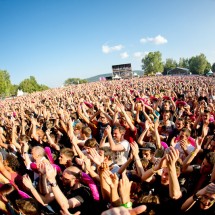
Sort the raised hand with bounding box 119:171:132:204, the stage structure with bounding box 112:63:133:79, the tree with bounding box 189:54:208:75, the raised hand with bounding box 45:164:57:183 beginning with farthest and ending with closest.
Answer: the tree with bounding box 189:54:208:75, the stage structure with bounding box 112:63:133:79, the raised hand with bounding box 45:164:57:183, the raised hand with bounding box 119:171:132:204

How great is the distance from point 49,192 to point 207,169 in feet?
6.91

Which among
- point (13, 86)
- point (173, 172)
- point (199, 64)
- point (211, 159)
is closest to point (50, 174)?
point (173, 172)

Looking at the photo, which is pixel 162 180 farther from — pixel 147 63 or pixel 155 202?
pixel 147 63

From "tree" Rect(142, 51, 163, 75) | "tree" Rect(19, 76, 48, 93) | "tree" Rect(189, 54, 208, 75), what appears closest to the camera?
"tree" Rect(19, 76, 48, 93)

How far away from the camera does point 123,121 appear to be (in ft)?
18.2

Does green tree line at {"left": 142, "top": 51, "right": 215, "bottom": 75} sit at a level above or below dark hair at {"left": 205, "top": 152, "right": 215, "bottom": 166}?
above

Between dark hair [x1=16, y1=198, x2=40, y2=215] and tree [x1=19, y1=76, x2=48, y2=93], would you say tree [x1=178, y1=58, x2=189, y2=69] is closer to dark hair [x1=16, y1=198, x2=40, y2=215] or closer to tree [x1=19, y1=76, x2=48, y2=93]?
tree [x1=19, y1=76, x2=48, y2=93]

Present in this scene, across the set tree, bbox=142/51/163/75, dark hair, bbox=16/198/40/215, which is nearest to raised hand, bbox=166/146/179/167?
dark hair, bbox=16/198/40/215

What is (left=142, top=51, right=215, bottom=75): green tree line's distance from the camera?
10140cm


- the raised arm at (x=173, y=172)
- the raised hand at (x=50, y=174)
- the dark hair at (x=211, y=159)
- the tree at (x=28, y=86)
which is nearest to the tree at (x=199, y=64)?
the tree at (x=28, y=86)

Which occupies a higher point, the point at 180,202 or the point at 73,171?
the point at 73,171

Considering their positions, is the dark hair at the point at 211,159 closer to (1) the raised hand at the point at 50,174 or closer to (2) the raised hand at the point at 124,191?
(2) the raised hand at the point at 124,191

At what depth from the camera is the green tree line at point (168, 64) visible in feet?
333

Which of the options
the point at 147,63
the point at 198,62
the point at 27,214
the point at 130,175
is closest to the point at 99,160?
the point at 130,175
